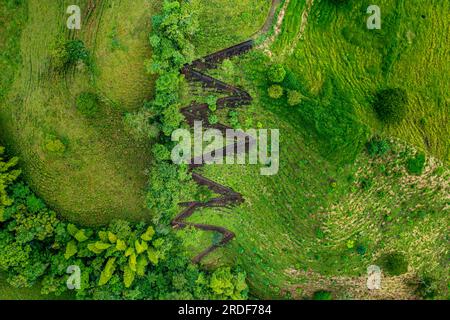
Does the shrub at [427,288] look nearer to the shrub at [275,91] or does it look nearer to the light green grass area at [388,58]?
the light green grass area at [388,58]

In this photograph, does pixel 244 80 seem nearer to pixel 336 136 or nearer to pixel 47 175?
pixel 336 136

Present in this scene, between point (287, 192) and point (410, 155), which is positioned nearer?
point (410, 155)

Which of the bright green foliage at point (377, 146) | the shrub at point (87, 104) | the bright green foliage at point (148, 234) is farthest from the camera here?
the bright green foliage at point (148, 234)

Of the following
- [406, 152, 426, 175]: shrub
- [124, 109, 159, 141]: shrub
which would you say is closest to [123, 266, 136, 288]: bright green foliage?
[124, 109, 159, 141]: shrub

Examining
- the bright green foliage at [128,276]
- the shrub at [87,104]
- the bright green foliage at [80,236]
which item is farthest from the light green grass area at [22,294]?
the shrub at [87,104]
